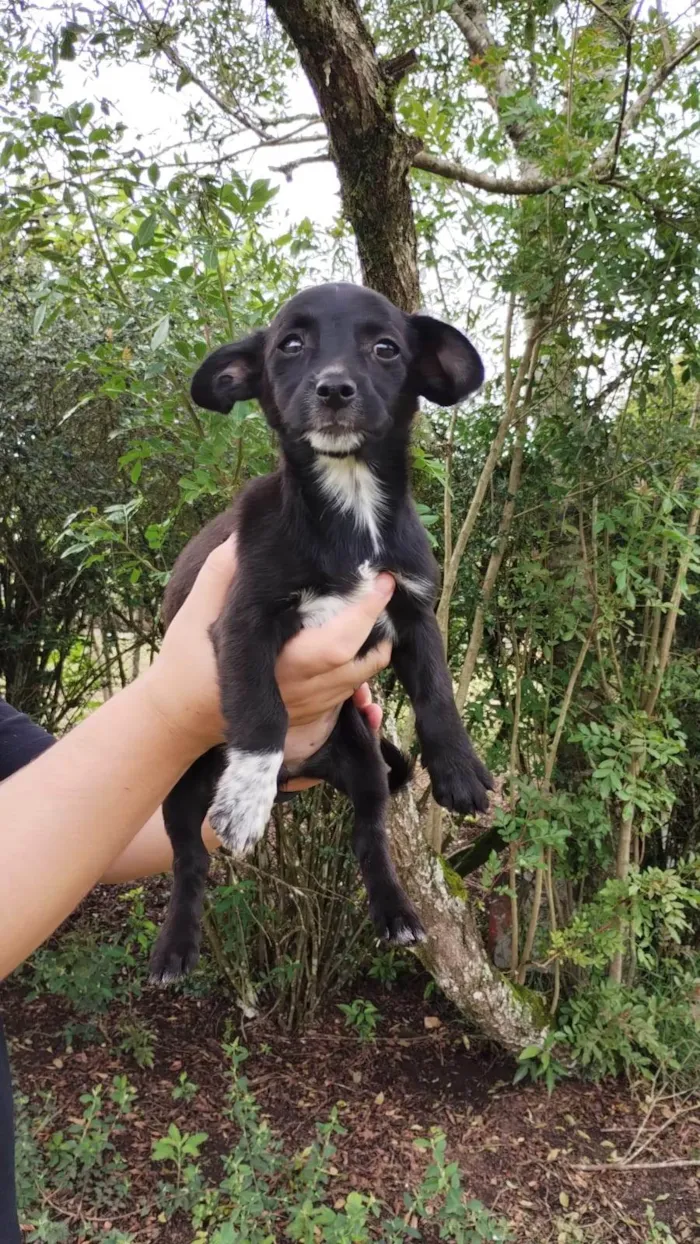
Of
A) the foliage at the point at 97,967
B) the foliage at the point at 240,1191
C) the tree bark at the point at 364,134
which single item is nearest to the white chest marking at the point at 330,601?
the tree bark at the point at 364,134

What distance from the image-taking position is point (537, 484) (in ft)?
10.7

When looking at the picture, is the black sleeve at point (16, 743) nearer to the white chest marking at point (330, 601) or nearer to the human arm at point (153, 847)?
the human arm at point (153, 847)

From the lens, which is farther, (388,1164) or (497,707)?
(497,707)

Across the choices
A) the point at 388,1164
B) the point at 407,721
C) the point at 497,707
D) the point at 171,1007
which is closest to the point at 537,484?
the point at 497,707

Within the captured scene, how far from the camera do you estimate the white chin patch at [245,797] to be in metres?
1.85

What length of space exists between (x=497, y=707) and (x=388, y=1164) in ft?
6.01

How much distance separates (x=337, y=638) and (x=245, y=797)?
1.40 feet

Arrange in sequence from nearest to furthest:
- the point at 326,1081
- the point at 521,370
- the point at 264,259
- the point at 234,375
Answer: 1. the point at 234,375
2. the point at 264,259
3. the point at 521,370
4. the point at 326,1081

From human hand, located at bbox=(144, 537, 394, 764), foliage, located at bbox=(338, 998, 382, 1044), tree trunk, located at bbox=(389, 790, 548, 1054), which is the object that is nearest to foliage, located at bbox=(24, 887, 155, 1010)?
foliage, located at bbox=(338, 998, 382, 1044)

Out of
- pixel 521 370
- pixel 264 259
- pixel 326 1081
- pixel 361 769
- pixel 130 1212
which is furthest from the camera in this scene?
pixel 326 1081

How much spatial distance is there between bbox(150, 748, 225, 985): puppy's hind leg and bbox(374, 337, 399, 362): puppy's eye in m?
1.13

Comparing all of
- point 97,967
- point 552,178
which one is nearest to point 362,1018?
point 97,967

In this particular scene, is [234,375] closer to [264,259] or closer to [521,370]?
[264,259]

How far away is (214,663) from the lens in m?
1.80
